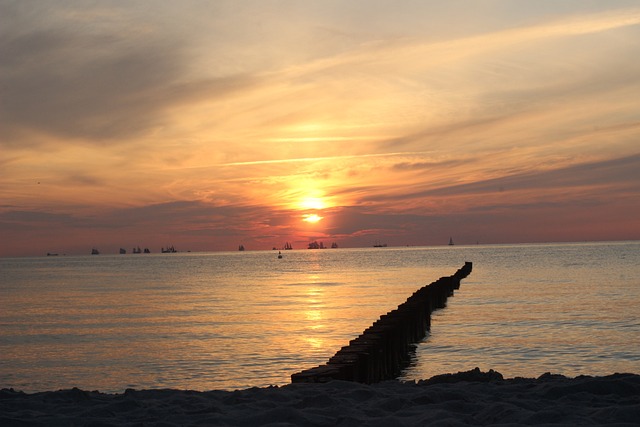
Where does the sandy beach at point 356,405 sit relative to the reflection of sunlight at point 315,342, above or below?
above

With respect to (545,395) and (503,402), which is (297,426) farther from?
(545,395)

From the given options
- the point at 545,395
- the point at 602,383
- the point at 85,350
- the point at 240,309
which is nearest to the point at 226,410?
the point at 545,395

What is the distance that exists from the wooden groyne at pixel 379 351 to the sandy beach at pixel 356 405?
32.2 inches

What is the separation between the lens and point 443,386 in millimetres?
9602

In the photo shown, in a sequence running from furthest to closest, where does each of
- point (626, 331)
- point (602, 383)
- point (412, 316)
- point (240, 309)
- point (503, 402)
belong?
point (240, 309) → point (626, 331) → point (412, 316) → point (602, 383) → point (503, 402)

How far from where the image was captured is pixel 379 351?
13.8m

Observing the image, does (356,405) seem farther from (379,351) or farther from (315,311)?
(315,311)

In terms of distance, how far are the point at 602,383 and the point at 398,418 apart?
323 cm

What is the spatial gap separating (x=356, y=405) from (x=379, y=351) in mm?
5715

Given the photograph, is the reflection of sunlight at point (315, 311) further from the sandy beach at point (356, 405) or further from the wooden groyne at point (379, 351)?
the sandy beach at point (356, 405)

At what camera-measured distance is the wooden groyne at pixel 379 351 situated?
10.4m

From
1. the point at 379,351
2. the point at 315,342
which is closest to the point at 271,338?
the point at 315,342

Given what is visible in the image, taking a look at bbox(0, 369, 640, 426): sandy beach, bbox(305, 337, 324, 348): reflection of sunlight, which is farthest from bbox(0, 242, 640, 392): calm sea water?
bbox(0, 369, 640, 426): sandy beach

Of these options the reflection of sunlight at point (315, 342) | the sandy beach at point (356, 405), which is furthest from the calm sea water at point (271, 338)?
the sandy beach at point (356, 405)
